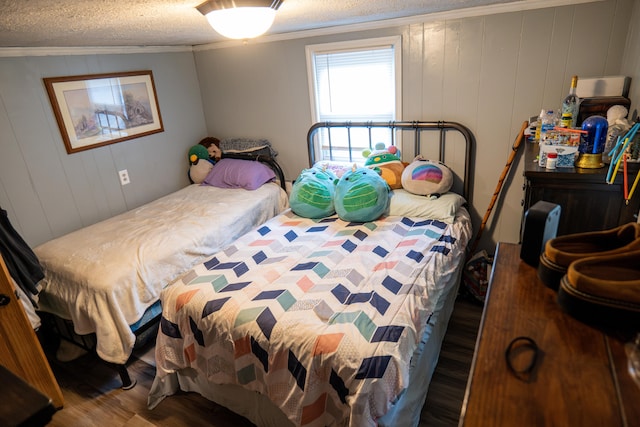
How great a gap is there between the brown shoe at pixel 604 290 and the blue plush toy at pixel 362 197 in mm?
1840

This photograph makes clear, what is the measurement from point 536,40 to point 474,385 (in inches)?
95.8

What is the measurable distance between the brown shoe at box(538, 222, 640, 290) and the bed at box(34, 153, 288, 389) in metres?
2.07

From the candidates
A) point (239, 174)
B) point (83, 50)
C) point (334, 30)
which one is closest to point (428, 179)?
point (334, 30)

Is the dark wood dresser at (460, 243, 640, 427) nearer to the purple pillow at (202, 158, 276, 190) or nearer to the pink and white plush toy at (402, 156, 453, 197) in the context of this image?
the pink and white plush toy at (402, 156, 453, 197)

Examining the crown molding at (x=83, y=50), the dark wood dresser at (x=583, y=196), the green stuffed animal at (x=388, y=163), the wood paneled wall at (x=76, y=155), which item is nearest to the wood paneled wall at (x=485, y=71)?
the green stuffed animal at (x=388, y=163)

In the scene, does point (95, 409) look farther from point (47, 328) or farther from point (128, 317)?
point (47, 328)

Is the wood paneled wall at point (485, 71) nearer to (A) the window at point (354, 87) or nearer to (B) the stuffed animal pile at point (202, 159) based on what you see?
(A) the window at point (354, 87)

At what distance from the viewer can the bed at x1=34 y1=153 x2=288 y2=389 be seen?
6.81 ft

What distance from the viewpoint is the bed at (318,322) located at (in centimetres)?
148

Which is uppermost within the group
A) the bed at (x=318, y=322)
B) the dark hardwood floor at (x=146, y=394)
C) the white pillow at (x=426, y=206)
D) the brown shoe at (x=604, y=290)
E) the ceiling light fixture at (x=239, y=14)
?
the ceiling light fixture at (x=239, y=14)

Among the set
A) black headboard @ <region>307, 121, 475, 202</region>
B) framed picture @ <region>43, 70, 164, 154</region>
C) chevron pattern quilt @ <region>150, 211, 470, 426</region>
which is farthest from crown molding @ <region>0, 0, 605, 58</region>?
chevron pattern quilt @ <region>150, 211, 470, 426</region>

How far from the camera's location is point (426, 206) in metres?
2.56

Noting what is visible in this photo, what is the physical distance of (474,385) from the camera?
572 millimetres

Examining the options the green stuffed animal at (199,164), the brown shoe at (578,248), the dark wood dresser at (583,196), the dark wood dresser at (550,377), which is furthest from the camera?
the green stuffed animal at (199,164)
